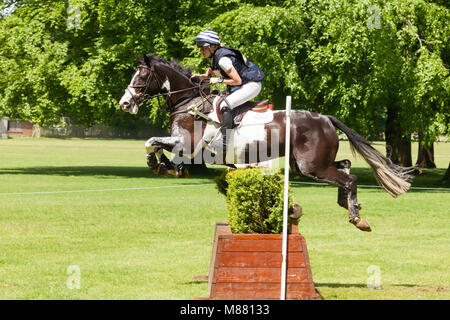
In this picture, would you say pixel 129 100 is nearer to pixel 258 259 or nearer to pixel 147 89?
pixel 147 89

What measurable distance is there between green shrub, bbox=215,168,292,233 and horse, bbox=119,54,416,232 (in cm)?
87

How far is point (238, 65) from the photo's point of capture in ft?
28.9

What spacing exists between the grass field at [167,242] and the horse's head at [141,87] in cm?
222

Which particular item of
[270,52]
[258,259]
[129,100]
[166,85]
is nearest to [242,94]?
[166,85]

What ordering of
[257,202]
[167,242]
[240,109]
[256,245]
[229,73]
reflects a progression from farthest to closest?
[167,242] < [240,109] < [229,73] < [257,202] < [256,245]

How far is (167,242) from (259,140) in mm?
4325

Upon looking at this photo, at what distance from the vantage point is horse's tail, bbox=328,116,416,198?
9.02 m

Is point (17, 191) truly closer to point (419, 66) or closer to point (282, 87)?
point (282, 87)

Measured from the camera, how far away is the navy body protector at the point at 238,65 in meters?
8.62

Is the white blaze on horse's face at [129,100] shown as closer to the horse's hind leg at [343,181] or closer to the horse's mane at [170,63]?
the horse's mane at [170,63]

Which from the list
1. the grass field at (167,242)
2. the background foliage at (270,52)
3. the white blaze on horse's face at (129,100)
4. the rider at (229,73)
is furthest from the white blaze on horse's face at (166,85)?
the background foliage at (270,52)

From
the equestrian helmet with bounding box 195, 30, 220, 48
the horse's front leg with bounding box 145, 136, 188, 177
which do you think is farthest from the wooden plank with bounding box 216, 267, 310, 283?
the equestrian helmet with bounding box 195, 30, 220, 48

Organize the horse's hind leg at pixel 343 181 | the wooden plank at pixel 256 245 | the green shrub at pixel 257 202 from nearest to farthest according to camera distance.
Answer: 1. the wooden plank at pixel 256 245
2. the green shrub at pixel 257 202
3. the horse's hind leg at pixel 343 181

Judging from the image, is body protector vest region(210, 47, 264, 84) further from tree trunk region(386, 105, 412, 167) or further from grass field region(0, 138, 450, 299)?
tree trunk region(386, 105, 412, 167)
